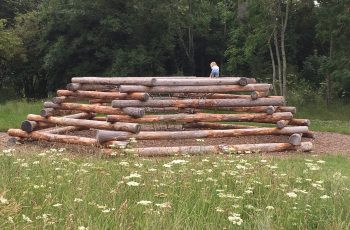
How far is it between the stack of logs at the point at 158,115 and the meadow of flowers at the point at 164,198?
549cm

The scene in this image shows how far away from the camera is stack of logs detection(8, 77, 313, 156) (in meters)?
12.5

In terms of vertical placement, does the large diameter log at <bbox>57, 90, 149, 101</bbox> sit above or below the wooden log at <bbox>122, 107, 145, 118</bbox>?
above

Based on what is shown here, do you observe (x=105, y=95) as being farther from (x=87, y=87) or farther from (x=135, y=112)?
(x=135, y=112)

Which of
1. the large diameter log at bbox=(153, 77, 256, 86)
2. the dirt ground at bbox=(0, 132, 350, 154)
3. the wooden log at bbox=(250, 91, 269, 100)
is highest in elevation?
the large diameter log at bbox=(153, 77, 256, 86)

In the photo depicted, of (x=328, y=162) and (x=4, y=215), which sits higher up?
(x=4, y=215)

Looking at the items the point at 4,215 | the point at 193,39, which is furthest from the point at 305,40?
the point at 4,215

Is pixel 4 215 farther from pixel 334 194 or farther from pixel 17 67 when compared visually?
pixel 17 67

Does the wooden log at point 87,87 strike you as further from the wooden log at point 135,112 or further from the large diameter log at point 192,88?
the wooden log at point 135,112

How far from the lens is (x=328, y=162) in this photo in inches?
439

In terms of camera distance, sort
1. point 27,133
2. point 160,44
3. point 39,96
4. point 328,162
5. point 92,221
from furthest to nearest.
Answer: point 39,96 < point 160,44 < point 27,133 < point 328,162 < point 92,221

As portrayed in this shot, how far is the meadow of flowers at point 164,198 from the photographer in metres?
4.22

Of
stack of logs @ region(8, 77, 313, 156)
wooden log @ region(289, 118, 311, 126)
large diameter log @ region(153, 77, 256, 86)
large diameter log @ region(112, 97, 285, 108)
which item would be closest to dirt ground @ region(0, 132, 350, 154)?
stack of logs @ region(8, 77, 313, 156)

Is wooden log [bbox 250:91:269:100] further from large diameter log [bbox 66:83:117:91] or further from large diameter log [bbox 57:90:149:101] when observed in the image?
large diameter log [bbox 66:83:117:91]

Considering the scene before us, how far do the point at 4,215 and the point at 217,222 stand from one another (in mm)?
1716
